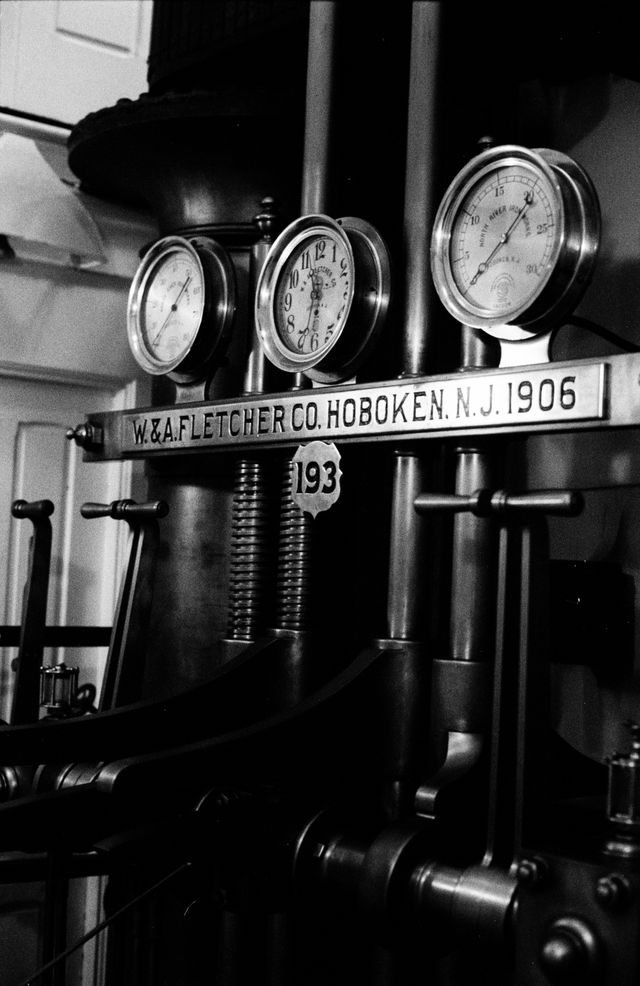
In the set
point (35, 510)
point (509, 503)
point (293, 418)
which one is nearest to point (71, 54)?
point (35, 510)

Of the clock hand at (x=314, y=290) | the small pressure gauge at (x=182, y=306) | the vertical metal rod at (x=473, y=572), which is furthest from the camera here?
the small pressure gauge at (x=182, y=306)

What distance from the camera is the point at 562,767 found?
6.21 ft

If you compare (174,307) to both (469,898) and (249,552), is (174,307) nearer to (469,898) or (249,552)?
(249,552)

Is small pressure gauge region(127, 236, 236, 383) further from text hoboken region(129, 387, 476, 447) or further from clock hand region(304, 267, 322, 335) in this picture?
clock hand region(304, 267, 322, 335)

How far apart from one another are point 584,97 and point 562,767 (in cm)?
127

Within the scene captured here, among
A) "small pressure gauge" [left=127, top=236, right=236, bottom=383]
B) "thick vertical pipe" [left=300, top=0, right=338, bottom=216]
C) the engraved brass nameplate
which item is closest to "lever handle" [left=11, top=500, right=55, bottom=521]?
the engraved brass nameplate

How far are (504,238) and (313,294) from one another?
1.28 ft

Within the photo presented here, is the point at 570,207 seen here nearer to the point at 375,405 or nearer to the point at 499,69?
the point at 375,405

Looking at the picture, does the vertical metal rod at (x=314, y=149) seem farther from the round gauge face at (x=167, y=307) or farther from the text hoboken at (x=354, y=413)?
the round gauge face at (x=167, y=307)

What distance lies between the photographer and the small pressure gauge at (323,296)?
196 cm

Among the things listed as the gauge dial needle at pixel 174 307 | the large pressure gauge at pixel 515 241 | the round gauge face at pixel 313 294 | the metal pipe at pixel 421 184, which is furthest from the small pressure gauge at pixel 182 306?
the large pressure gauge at pixel 515 241

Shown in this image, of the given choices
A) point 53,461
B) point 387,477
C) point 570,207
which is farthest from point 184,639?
point 570,207

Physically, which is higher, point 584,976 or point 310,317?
point 310,317

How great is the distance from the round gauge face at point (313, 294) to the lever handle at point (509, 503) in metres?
0.45
